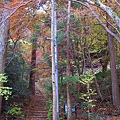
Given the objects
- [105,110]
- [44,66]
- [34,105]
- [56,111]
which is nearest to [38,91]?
[34,105]

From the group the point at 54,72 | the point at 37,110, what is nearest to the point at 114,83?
the point at 37,110

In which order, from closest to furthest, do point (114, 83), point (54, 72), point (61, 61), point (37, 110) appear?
point (54, 72) → point (61, 61) → point (114, 83) → point (37, 110)

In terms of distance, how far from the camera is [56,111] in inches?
251

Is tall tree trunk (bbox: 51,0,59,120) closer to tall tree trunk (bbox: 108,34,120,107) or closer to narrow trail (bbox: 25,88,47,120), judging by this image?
narrow trail (bbox: 25,88,47,120)

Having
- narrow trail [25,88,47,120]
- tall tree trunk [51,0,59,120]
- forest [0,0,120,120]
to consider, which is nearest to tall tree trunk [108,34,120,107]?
forest [0,0,120,120]

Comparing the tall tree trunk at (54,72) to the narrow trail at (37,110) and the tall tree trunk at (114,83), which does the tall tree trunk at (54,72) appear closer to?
the narrow trail at (37,110)

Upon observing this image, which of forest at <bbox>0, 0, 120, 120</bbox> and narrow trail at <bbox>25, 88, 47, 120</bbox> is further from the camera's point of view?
narrow trail at <bbox>25, 88, 47, 120</bbox>

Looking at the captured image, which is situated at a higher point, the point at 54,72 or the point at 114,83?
the point at 54,72

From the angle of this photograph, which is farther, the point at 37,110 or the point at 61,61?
the point at 37,110

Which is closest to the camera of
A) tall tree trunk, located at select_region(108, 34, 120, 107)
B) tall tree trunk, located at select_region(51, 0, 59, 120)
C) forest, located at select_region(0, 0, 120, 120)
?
tall tree trunk, located at select_region(51, 0, 59, 120)

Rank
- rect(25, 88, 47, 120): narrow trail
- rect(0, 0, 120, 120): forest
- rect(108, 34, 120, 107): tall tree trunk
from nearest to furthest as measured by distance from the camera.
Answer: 1. rect(0, 0, 120, 120): forest
2. rect(25, 88, 47, 120): narrow trail
3. rect(108, 34, 120, 107): tall tree trunk

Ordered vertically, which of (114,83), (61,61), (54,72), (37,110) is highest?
(61,61)

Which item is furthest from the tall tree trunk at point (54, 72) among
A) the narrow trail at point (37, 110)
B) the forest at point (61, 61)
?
the narrow trail at point (37, 110)

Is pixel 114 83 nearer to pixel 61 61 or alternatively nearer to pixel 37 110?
pixel 61 61
